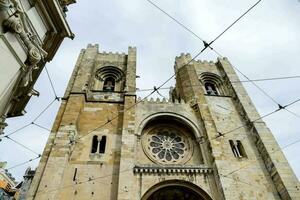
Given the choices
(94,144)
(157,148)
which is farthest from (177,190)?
(94,144)

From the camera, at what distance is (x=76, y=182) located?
400 inches

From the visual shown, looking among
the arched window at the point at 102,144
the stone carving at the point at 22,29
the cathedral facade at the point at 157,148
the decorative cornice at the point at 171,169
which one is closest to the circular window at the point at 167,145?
the cathedral facade at the point at 157,148

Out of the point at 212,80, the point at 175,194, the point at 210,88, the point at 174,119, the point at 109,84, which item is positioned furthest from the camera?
the point at 212,80

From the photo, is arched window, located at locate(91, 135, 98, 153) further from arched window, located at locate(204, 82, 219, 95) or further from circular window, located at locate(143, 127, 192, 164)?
arched window, located at locate(204, 82, 219, 95)

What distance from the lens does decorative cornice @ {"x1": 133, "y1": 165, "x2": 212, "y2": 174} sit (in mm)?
10984

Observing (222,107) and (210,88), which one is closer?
(222,107)

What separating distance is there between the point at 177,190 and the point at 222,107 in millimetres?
6421

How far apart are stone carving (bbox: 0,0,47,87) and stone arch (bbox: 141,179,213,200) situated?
7.31 m

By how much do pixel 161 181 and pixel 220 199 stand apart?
8.44 feet

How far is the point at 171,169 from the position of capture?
1112 centimetres

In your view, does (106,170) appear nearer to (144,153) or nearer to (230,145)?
(144,153)

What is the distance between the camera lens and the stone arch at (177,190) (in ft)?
34.9

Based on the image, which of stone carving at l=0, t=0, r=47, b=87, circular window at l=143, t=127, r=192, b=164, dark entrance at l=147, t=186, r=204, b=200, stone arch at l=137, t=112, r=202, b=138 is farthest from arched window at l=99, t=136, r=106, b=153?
stone carving at l=0, t=0, r=47, b=87

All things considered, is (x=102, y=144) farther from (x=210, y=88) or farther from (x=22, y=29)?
(x=210, y=88)
